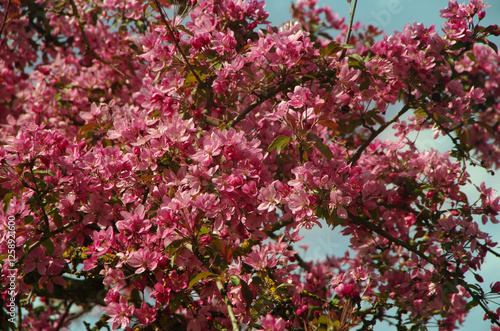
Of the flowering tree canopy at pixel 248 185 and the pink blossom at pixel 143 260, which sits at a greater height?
the flowering tree canopy at pixel 248 185

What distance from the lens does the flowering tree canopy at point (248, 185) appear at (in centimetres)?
188

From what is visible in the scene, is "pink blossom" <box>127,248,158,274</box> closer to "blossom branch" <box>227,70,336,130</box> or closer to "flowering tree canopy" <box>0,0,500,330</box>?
"flowering tree canopy" <box>0,0,500,330</box>

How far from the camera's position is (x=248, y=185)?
6.02ft

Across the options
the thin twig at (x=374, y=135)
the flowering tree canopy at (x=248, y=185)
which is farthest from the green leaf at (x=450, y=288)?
the thin twig at (x=374, y=135)

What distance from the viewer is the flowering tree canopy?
1.88 meters

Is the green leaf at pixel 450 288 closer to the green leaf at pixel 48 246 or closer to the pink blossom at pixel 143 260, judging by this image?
the pink blossom at pixel 143 260

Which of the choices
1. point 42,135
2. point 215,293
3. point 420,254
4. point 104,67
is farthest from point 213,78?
point 104,67

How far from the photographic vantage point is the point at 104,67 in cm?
371

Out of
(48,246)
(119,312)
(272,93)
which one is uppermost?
(272,93)

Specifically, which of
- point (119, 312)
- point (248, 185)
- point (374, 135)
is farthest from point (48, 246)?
point (374, 135)

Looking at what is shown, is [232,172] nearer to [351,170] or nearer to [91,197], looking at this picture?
[351,170]

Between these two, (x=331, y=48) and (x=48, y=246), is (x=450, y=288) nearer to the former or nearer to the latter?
(x=331, y=48)

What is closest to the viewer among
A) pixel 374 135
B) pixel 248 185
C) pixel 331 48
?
pixel 248 185

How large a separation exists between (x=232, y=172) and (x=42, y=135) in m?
0.94
